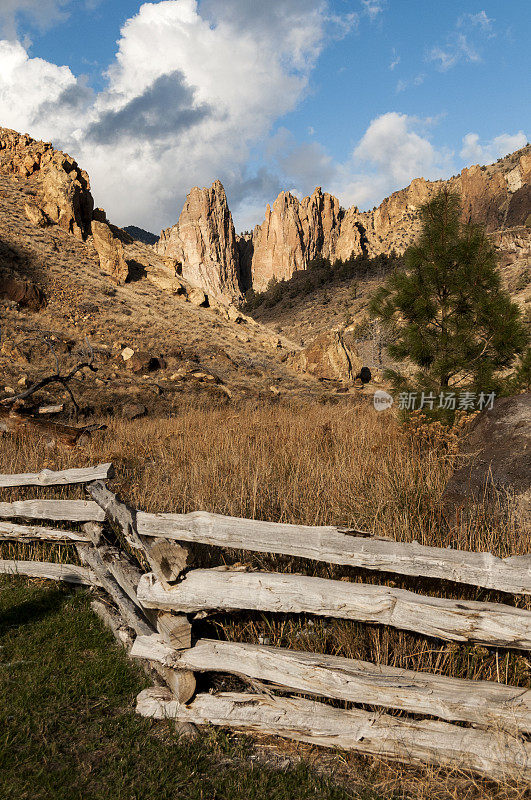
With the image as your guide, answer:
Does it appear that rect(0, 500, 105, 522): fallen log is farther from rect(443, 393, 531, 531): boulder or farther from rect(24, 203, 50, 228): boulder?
rect(24, 203, 50, 228): boulder

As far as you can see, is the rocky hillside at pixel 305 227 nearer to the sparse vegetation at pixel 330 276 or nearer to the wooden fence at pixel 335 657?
the sparse vegetation at pixel 330 276

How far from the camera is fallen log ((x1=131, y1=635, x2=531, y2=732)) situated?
2129 mm

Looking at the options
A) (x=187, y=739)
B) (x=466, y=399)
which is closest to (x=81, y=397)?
(x=466, y=399)

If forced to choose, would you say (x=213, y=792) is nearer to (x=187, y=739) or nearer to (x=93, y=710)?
(x=187, y=739)

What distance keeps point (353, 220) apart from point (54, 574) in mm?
123739

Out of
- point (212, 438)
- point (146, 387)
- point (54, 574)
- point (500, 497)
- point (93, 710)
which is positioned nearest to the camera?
point (93, 710)

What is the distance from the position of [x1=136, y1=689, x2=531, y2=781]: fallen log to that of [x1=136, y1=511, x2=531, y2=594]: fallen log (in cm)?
72

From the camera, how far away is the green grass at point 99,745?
86.0 inches

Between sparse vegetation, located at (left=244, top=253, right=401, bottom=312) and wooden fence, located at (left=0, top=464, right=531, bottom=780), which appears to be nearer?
wooden fence, located at (left=0, top=464, right=531, bottom=780)

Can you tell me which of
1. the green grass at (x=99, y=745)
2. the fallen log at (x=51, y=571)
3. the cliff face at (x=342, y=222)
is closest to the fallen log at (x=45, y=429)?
the fallen log at (x=51, y=571)

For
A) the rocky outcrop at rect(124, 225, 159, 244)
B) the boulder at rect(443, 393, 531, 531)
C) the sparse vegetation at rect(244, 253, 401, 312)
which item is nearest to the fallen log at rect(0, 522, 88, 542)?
the boulder at rect(443, 393, 531, 531)

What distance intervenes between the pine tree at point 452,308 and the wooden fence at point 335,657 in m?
5.03

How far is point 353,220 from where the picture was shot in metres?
115

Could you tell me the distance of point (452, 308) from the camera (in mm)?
7102
